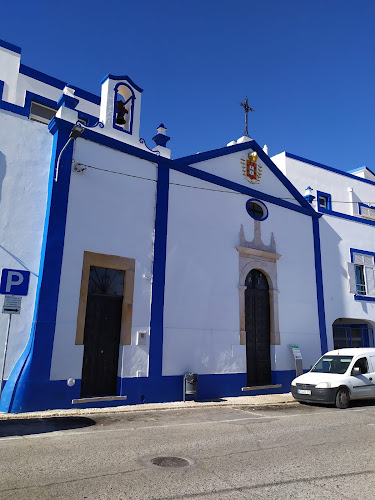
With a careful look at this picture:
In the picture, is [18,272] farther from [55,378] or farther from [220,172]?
[220,172]

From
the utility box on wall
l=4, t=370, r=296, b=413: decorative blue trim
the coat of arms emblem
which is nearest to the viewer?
l=4, t=370, r=296, b=413: decorative blue trim

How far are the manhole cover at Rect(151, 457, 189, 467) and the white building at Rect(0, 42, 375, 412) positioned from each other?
16.3 ft

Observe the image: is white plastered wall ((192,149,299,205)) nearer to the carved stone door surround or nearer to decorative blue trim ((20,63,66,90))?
the carved stone door surround

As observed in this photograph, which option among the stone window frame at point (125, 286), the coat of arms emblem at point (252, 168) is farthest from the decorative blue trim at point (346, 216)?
the stone window frame at point (125, 286)

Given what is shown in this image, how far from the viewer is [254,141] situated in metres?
16.2

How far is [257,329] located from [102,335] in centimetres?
602

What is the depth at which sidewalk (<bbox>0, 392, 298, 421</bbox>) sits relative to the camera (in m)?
9.09

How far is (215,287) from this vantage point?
537 inches

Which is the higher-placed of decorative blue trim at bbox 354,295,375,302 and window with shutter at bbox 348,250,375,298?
window with shutter at bbox 348,250,375,298

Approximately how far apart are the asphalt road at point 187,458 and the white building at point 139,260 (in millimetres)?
2165

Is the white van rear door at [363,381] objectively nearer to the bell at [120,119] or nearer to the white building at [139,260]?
the white building at [139,260]

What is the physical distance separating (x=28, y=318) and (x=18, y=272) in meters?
1.17

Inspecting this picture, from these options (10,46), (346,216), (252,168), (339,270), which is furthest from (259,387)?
(10,46)

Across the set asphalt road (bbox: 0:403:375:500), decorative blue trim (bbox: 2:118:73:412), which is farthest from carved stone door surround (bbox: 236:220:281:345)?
decorative blue trim (bbox: 2:118:73:412)
